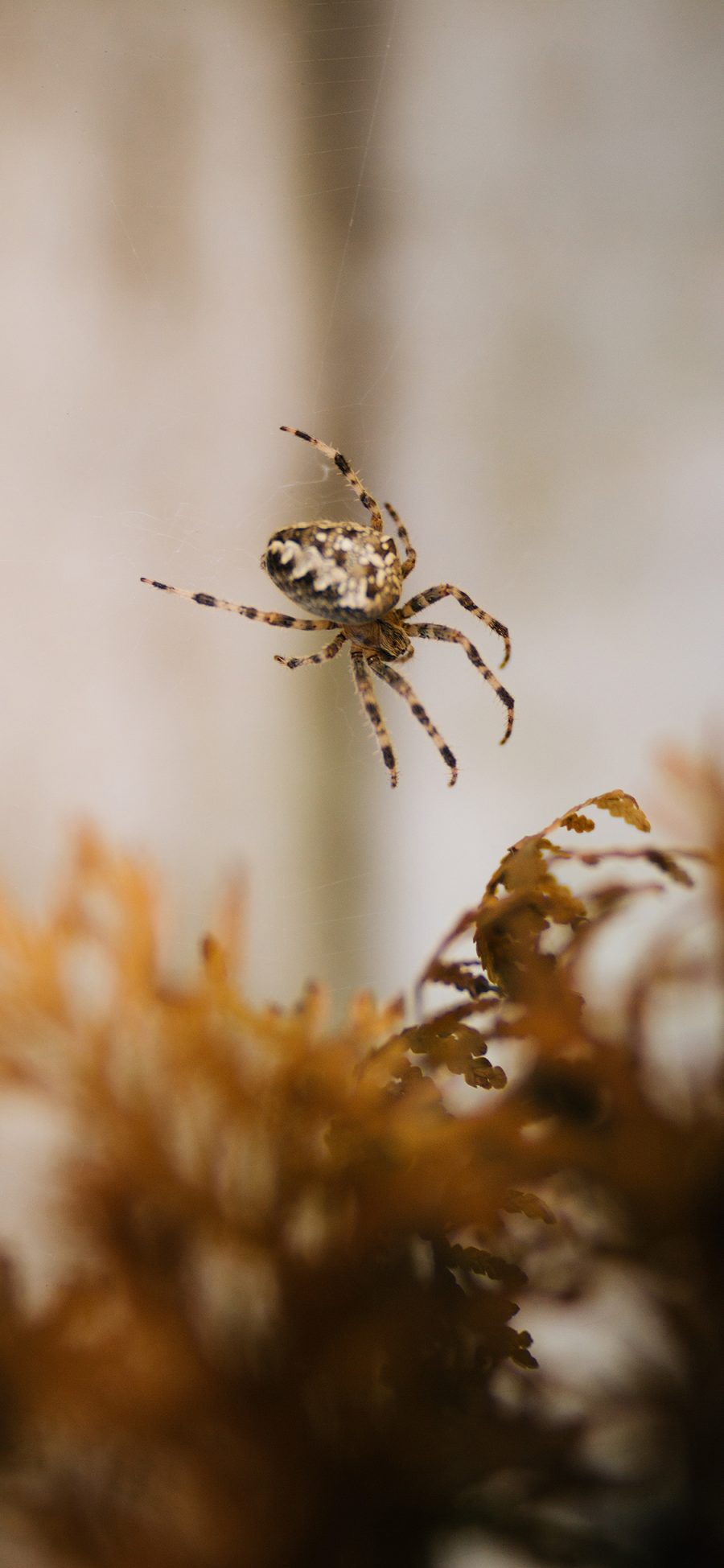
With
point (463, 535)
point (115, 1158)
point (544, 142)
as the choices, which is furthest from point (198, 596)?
point (544, 142)

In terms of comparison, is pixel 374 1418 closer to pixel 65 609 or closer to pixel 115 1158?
pixel 115 1158

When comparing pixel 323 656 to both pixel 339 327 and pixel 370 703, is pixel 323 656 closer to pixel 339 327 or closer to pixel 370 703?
pixel 370 703

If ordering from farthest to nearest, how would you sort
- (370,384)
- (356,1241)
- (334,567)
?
(370,384), (334,567), (356,1241)

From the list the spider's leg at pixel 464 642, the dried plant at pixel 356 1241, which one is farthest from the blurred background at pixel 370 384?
the dried plant at pixel 356 1241

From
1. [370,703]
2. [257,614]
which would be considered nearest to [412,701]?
[370,703]

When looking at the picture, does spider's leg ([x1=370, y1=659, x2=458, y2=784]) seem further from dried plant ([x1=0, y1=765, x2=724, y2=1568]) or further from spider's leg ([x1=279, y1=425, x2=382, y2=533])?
dried plant ([x1=0, y1=765, x2=724, y2=1568])

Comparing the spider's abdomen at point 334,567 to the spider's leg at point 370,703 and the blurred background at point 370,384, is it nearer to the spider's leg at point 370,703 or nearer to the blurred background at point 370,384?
the spider's leg at point 370,703

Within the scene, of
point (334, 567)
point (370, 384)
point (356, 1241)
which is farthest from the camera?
point (370, 384)

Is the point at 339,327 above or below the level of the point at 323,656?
above
